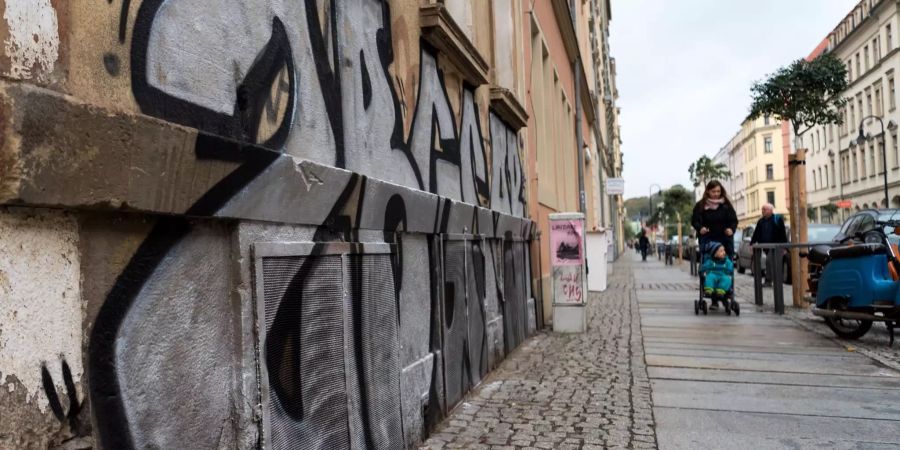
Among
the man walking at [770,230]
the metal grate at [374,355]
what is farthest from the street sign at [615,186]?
the metal grate at [374,355]

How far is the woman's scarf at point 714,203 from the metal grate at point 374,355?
732 cm

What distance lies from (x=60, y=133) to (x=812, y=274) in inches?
397

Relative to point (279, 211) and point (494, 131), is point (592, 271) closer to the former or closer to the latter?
point (494, 131)

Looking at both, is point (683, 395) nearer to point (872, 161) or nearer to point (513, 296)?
point (513, 296)

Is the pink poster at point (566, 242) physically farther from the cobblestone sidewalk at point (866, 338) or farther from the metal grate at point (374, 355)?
the metal grate at point (374, 355)

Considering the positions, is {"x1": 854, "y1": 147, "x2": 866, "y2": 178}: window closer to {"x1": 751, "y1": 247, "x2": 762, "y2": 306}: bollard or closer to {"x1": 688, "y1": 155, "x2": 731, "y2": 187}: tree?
{"x1": 688, "y1": 155, "x2": 731, "y2": 187}: tree

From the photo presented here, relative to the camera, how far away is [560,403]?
5.26 metres

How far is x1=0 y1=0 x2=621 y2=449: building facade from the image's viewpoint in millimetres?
1822

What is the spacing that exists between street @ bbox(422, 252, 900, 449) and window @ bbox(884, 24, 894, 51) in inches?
1851

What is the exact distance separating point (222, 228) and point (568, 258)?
696 cm

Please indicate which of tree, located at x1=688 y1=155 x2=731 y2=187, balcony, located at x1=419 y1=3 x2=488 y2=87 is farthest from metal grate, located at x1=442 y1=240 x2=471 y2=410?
tree, located at x1=688 y1=155 x2=731 y2=187

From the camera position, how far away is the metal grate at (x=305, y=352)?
276 cm

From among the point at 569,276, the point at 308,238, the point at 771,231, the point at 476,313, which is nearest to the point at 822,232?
the point at 771,231

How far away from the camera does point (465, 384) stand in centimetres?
549
